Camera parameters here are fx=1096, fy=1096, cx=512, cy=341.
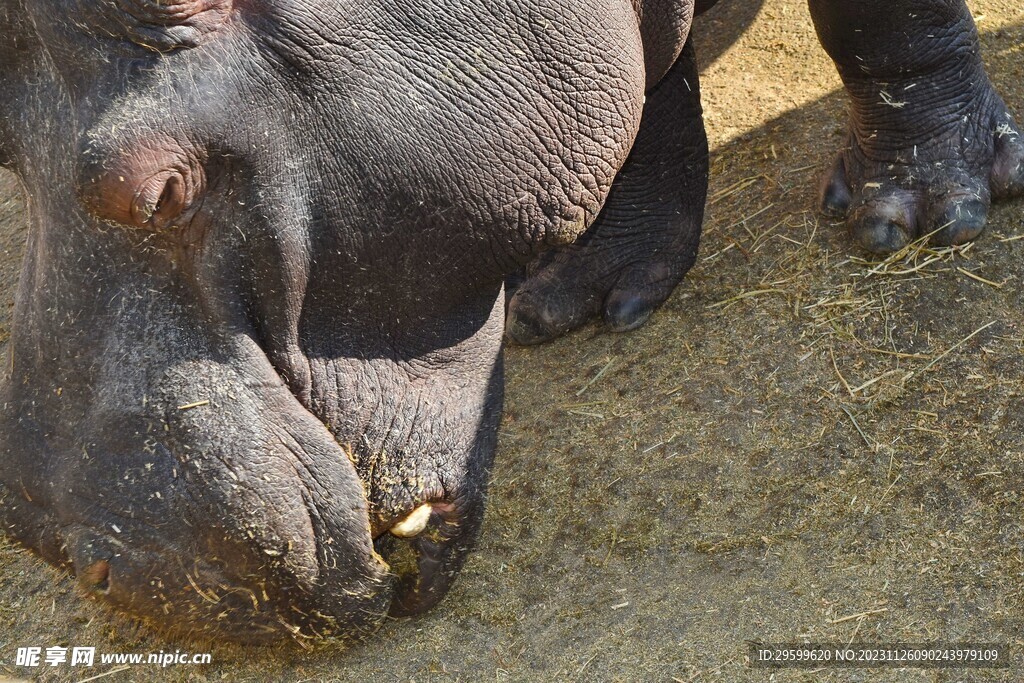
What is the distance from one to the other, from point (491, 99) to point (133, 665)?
173 cm

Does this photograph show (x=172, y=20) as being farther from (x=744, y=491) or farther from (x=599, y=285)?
(x=599, y=285)

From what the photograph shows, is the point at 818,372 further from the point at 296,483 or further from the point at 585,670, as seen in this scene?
the point at 296,483

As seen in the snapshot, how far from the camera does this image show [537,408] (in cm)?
334

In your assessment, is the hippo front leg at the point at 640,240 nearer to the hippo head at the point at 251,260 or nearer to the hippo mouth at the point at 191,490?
the hippo head at the point at 251,260

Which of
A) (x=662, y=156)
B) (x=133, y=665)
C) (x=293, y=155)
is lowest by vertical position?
(x=133, y=665)

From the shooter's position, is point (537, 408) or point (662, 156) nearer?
point (537, 408)

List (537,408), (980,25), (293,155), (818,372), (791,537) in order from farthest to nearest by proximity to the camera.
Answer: (980,25) → (537,408) → (818,372) → (791,537) → (293,155)

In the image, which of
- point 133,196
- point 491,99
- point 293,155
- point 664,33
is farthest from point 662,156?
point 133,196

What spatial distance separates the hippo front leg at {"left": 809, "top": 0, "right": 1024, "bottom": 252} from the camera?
3.17 m

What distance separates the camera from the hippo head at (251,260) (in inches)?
73.9

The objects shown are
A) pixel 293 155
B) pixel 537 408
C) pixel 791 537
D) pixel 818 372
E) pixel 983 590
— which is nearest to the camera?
pixel 293 155

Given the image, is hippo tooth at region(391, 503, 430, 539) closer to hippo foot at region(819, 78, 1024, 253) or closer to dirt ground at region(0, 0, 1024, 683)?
dirt ground at region(0, 0, 1024, 683)

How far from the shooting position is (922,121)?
328cm

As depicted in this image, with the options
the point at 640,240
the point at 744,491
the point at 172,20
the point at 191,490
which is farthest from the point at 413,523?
the point at 640,240
